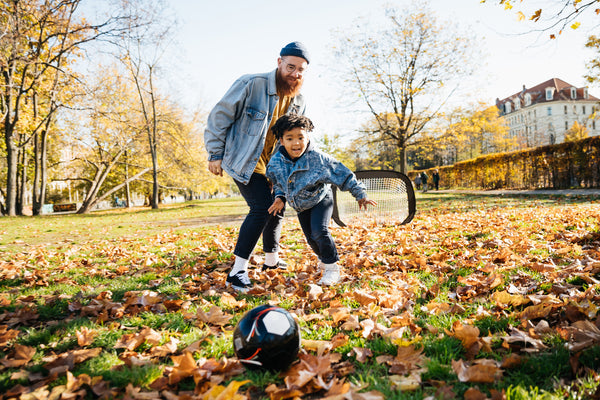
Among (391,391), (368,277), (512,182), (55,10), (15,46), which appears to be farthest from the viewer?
(512,182)

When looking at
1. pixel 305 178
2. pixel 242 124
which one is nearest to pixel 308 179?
pixel 305 178

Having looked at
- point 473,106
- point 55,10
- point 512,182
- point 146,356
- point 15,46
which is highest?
point 55,10

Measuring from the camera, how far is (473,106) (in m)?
20.6

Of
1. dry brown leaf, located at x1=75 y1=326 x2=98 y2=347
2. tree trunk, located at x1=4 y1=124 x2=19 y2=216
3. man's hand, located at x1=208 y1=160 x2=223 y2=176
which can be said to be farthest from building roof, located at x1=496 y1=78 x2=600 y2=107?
dry brown leaf, located at x1=75 y1=326 x2=98 y2=347

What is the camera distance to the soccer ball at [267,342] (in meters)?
1.92

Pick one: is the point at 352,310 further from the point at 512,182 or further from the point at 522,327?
the point at 512,182

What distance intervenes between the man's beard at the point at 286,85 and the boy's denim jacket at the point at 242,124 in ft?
0.21

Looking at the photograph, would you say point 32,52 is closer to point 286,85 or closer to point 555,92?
point 286,85

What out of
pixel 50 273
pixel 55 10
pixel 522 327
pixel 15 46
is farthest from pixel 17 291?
pixel 55 10

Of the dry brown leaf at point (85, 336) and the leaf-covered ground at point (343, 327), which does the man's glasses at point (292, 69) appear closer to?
the leaf-covered ground at point (343, 327)

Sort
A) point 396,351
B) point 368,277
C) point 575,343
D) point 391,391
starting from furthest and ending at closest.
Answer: point 368,277
point 396,351
point 575,343
point 391,391

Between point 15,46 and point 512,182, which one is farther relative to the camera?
point 512,182

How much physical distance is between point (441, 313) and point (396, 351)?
2.16 ft

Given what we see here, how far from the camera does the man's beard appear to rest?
144 inches
